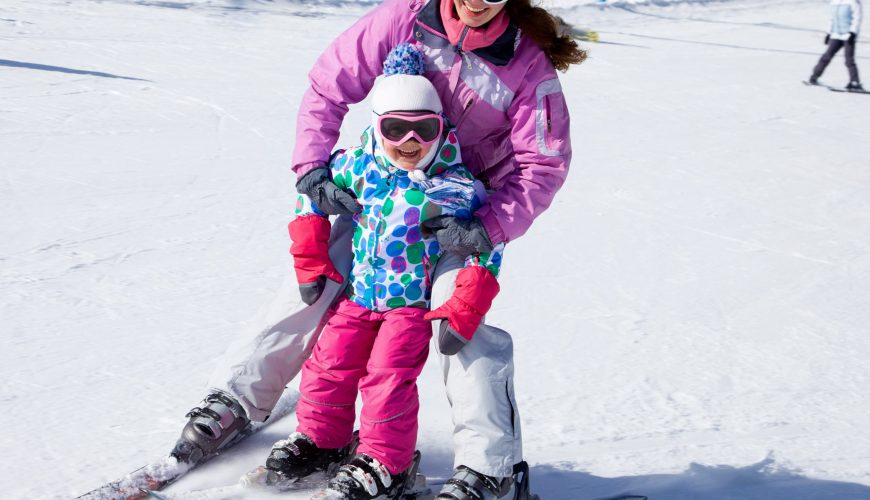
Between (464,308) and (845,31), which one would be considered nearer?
(464,308)

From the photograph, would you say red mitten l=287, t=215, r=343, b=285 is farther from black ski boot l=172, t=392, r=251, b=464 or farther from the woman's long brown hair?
the woman's long brown hair

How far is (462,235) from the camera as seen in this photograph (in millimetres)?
2402

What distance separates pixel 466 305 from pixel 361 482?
1.68 feet

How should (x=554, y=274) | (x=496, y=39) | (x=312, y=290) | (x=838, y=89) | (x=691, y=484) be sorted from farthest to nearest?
(x=838, y=89)
(x=554, y=274)
(x=691, y=484)
(x=312, y=290)
(x=496, y=39)

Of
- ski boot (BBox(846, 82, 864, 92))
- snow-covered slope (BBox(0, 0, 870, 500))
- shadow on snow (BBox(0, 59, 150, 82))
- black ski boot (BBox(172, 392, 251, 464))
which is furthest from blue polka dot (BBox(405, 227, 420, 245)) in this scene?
ski boot (BBox(846, 82, 864, 92))

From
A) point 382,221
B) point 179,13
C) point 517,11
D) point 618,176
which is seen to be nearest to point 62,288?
point 382,221

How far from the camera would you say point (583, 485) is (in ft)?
9.48

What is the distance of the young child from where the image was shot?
95.0 inches

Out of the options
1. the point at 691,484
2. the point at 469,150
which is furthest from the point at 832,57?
the point at 469,150

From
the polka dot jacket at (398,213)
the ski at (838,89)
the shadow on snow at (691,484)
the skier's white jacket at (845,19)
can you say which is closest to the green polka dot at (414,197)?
the polka dot jacket at (398,213)

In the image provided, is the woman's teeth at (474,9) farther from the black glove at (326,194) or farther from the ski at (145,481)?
the ski at (145,481)

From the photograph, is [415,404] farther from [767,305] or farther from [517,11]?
[767,305]

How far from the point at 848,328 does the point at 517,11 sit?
2.54 meters

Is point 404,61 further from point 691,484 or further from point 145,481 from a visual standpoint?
point 691,484
